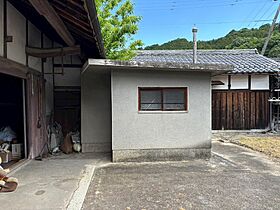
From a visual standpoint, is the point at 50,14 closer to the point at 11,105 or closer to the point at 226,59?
the point at 11,105

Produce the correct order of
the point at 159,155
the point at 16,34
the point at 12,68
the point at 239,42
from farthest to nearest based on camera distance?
the point at 239,42 → the point at 159,155 → the point at 16,34 → the point at 12,68

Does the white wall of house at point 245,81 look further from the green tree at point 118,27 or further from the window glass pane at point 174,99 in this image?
the window glass pane at point 174,99

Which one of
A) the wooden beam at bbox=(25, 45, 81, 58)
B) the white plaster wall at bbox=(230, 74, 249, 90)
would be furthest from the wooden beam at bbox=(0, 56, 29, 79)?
the white plaster wall at bbox=(230, 74, 249, 90)

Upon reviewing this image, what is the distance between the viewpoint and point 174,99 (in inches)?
283

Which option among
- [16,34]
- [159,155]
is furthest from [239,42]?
[16,34]

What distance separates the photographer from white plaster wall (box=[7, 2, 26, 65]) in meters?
5.19

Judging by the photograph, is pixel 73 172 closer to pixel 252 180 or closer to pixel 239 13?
pixel 252 180

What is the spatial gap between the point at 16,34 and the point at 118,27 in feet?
27.8

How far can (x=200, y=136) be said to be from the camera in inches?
285

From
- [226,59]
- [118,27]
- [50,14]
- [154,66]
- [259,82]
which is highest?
[118,27]

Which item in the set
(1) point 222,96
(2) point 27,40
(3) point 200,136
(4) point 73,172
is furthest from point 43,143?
(1) point 222,96

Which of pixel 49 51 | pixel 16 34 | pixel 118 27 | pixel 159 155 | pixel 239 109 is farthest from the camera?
pixel 118 27

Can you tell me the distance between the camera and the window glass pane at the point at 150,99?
23.2ft

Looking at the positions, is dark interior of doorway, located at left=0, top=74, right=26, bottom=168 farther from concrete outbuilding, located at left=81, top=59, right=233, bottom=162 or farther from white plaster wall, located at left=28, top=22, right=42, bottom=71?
concrete outbuilding, located at left=81, top=59, right=233, bottom=162
